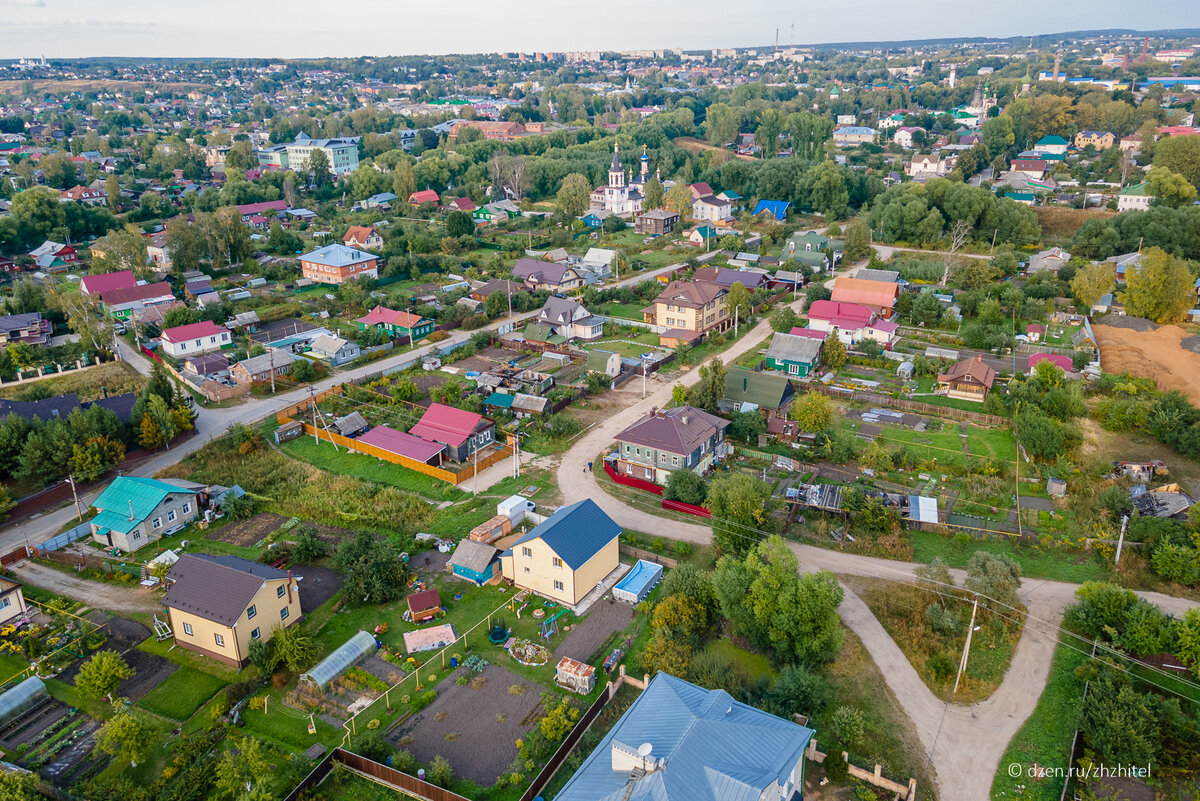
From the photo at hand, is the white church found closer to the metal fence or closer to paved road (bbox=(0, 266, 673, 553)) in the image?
paved road (bbox=(0, 266, 673, 553))

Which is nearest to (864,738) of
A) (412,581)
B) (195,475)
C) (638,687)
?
(638,687)

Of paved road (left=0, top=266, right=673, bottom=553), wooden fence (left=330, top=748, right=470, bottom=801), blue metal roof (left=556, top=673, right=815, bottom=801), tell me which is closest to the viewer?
blue metal roof (left=556, top=673, right=815, bottom=801)

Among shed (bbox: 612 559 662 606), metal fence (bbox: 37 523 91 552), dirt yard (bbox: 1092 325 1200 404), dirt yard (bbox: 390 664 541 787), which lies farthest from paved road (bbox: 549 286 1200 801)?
dirt yard (bbox: 1092 325 1200 404)

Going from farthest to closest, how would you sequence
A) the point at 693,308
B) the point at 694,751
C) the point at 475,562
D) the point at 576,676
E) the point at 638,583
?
the point at 693,308
the point at 475,562
the point at 638,583
the point at 576,676
the point at 694,751

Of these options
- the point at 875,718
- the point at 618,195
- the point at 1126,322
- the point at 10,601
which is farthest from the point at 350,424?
the point at 618,195

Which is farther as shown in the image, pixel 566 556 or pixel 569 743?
pixel 566 556

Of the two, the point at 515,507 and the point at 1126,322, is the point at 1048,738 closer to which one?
the point at 515,507

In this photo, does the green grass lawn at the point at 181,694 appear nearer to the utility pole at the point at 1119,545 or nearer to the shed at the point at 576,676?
the shed at the point at 576,676
